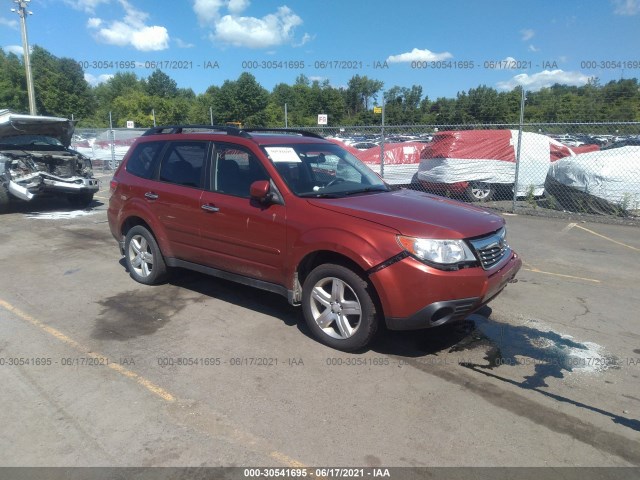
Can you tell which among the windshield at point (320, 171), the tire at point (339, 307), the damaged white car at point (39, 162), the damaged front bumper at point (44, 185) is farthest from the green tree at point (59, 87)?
the tire at point (339, 307)

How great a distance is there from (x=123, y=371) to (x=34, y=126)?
9.36m

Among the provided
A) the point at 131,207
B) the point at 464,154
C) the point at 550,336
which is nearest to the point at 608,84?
the point at 464,154

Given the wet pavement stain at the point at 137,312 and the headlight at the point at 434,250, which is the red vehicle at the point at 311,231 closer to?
the headlight at the point at 434,250

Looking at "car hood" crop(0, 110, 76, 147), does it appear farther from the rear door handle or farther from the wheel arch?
the wheel arch

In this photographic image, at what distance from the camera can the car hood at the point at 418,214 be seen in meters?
3.72

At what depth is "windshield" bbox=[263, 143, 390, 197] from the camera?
14.8 feet

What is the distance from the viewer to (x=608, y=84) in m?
20.8

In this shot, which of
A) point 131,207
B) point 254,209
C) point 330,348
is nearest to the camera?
point 330,348

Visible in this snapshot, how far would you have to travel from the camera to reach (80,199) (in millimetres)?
12062

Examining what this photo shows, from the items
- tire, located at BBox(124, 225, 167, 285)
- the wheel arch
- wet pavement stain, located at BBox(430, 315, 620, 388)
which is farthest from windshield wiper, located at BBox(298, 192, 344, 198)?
tire, located at BBox(124, 225, 167, 285)

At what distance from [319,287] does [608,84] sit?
22.2m

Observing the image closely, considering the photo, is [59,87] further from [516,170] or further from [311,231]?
[311,231]

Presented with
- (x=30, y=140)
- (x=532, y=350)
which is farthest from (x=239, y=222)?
(x=30, y=140)

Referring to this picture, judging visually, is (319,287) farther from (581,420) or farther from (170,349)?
(581,420)
